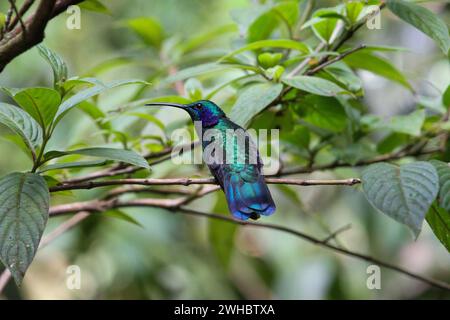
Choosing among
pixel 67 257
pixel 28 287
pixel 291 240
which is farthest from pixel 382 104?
pixel 28 287

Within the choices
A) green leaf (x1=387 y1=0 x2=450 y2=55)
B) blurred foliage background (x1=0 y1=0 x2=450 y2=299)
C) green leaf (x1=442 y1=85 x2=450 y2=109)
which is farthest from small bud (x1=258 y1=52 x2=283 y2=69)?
blurred foliage background (x1=0 y1=0 x2=450 y2=299)

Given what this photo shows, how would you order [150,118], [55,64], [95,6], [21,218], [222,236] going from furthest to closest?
[222,236] < [150,118] < [95,6] < [55,64] < [21,218]

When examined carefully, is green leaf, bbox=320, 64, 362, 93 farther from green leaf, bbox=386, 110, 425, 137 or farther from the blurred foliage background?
the blurred foliage background

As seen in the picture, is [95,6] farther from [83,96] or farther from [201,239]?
[201,239]

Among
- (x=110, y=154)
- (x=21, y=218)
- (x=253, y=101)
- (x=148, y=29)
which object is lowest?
(x=21, y=218)

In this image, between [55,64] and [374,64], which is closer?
[55,64]

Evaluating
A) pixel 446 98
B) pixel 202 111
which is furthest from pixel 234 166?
pixel 446 98
